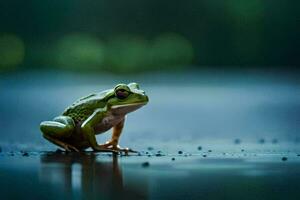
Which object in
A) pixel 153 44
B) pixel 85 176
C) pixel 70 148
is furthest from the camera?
pixel 153 44

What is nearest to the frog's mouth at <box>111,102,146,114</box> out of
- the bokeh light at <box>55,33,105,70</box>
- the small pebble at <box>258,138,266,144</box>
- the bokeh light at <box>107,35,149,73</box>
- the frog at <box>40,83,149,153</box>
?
the frog at <box>40,83,149,153</box>

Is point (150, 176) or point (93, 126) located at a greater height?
point (93, 126)

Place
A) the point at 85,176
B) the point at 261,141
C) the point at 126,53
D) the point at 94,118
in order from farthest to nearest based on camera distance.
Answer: the point at 126,53, the point at 261,141, the point at 94,118, the point at 85,176

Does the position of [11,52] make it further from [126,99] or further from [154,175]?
[154,175]

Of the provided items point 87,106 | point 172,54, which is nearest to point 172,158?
point 87,106

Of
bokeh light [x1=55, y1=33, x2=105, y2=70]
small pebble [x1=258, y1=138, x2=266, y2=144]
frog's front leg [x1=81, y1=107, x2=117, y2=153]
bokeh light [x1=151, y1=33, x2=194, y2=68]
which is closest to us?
frog's front leg [x1=81, y1=107, x2=117, y2=153]

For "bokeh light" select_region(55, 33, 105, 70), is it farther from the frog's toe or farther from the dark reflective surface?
the dark reflective surface

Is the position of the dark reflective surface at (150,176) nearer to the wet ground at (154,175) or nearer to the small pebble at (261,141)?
the wet ground at (154,175)

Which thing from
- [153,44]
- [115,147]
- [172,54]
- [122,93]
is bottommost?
[115,147]
